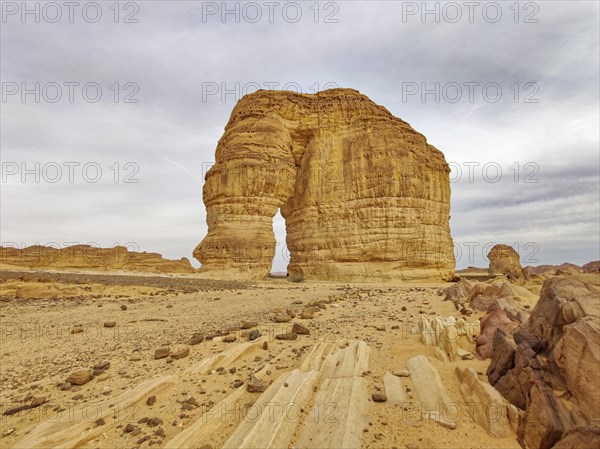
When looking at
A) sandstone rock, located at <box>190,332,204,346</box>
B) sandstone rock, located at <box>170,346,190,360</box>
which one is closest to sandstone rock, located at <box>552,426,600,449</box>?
sandstone rock, located at <box>170,346,190,360</box>

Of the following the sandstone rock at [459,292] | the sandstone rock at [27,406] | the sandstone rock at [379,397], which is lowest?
the sandstone rock at [27,406]

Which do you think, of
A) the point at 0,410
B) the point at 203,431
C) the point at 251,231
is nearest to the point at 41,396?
the point at 0,410

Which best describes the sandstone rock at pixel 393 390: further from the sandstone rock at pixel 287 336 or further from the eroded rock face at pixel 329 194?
the eroded rock face at pixel 329 194

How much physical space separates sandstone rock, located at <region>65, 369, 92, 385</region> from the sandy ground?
0.06 m

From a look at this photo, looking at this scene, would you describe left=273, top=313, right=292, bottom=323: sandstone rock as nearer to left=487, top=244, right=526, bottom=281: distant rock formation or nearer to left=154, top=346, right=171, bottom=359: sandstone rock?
left=154, top=346, right=171, bottom=359: sandstone rock

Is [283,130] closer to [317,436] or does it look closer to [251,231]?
[251,231]

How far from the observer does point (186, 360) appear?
458 centimetres

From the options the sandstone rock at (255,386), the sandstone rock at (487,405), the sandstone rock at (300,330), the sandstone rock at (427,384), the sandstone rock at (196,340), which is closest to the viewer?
the sandstone rock at (487,405)

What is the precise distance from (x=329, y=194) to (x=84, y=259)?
46777mm

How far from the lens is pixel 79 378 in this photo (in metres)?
3.89

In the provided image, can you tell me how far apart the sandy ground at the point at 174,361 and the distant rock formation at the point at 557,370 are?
0.35m

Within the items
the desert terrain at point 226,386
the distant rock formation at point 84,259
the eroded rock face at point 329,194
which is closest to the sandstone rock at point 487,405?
the desert terrain at point 226,386

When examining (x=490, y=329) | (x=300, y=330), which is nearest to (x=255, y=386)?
(x=300, y=330)

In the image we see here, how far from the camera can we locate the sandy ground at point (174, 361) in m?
2.81
